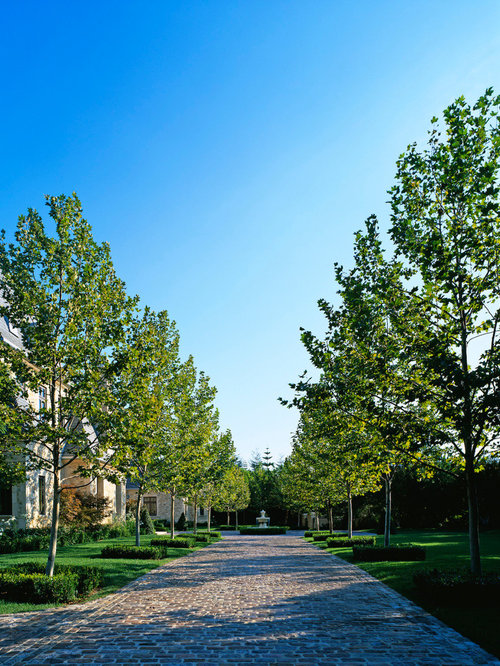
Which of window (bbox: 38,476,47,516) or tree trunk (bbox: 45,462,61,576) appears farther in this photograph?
window (bbox: 38,476,47,516)

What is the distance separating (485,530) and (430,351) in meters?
38.1

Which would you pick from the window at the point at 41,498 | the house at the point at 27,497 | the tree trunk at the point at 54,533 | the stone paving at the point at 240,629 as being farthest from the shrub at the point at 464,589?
the window at the point at 41,498

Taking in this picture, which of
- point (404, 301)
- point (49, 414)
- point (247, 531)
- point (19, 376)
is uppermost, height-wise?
point (404, 301)

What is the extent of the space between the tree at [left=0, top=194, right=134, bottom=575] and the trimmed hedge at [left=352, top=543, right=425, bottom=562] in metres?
10.7

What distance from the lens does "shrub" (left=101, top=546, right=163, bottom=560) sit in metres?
20.2

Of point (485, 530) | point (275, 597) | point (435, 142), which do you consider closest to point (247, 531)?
point (485, 530)

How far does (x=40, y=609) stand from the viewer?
10.8 metres

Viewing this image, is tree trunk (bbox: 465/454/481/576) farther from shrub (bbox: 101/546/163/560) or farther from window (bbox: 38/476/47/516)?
window (bbox: 38/476/47/516)

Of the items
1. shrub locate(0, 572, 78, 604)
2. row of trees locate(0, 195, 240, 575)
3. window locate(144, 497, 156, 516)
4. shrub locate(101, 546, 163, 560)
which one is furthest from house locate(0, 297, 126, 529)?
window locate(144, 497, 156, 516)

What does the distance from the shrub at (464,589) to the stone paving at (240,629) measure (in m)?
0.56

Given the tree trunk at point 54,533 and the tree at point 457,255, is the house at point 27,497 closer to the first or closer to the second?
the tree trunk at point 54,533

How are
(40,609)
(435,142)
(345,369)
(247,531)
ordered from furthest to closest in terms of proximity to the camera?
(247,531), (345,369), (435,142), (40,609)

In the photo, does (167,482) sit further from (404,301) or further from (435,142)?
(435,142)

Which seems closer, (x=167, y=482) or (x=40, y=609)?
(x=40, y=609)
